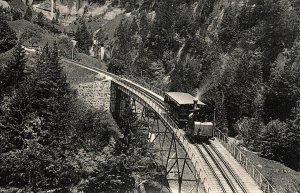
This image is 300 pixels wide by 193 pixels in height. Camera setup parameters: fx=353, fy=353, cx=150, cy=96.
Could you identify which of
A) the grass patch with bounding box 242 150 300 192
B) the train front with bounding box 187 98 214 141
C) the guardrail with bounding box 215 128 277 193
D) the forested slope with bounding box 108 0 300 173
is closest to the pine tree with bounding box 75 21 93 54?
the forested slope with bounding box 108 0 300 173

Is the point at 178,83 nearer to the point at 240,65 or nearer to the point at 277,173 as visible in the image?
the point at 240,65

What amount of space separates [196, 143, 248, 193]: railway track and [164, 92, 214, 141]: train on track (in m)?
1.08

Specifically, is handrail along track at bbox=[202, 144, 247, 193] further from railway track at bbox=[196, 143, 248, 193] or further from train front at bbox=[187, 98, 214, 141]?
train front at bbox=[187, 98, 214, 141]

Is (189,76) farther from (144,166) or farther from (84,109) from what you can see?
(144,166)

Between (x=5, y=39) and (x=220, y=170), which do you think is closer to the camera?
(x=220, y=170)

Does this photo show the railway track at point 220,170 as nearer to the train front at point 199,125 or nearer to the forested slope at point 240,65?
the train front at point 199,125

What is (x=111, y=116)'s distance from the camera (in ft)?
191

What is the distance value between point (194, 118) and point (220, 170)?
218 inches

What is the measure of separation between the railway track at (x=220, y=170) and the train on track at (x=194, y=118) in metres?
1.08

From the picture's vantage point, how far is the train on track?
3073cm

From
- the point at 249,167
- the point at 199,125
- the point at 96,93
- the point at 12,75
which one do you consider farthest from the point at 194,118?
the point at 96,93

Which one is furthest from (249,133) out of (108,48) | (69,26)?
(69,26)

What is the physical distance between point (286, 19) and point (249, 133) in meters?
22.8

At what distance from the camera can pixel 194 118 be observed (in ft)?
101
